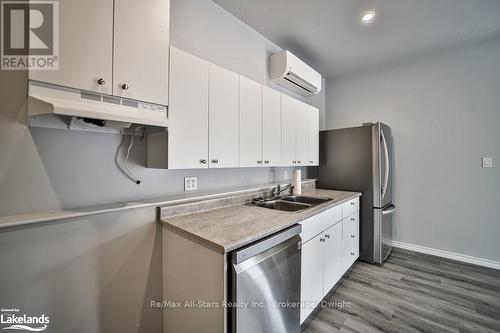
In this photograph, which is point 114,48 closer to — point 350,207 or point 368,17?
point 368,17

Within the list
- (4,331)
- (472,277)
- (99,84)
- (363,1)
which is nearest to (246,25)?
(363,1)

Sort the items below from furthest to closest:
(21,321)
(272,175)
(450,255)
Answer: (450,255), (272,175), (21,321)

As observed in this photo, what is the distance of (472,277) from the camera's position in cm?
237

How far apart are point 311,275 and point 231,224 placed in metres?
0.87

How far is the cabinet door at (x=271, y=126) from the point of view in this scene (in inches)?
82.4

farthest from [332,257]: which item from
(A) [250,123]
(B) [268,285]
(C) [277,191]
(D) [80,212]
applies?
(D) [80,212]

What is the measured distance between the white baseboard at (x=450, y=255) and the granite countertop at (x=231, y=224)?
7.52ft

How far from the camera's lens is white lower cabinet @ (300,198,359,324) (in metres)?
1.63

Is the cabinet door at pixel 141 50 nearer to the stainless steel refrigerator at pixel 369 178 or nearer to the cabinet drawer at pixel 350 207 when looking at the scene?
the cabinet drawer at pixel 350 207

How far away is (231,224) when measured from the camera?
1.36 m

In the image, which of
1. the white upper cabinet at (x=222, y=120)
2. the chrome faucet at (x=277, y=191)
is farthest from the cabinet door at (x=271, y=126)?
the chrome faucet at (x=277, y=191)

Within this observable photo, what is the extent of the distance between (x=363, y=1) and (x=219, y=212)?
2.26m

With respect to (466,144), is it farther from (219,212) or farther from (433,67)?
(219,212)

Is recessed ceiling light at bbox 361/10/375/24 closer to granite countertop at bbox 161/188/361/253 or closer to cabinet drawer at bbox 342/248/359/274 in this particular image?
granite countertop at bbox 161/188/361/253
